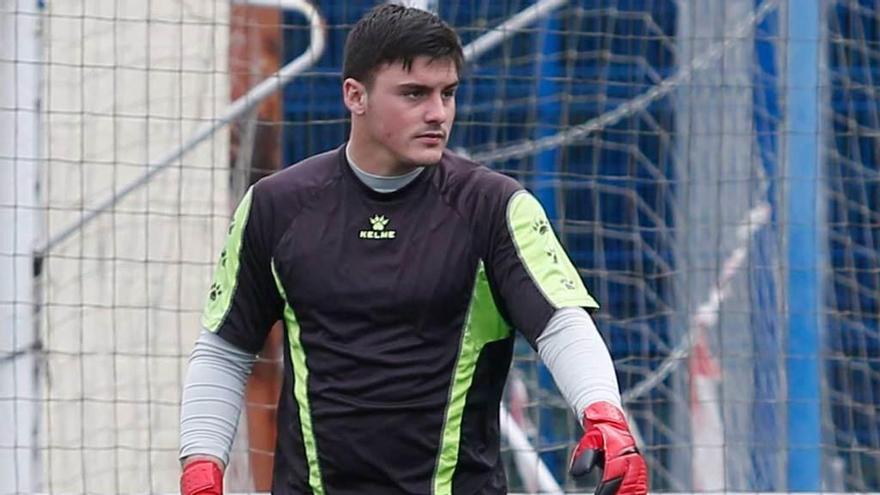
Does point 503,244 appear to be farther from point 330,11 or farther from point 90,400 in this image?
point 330,11

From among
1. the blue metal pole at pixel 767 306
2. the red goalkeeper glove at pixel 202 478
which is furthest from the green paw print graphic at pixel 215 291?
the blue metal pole at pixel 767 306

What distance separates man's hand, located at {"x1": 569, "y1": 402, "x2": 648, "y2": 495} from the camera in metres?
3.81

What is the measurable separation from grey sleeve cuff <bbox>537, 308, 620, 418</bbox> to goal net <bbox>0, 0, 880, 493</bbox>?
2389 mm

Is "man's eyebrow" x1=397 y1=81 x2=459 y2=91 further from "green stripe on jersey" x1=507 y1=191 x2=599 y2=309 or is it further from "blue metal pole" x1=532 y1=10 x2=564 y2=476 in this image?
"blue metal pole" x1=532 y1=10 x2=564 y2=476

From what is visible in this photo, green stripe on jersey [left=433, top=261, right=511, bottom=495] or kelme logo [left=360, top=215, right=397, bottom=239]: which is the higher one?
kelme logo [left=360, top=215, right=397, bottom=239]

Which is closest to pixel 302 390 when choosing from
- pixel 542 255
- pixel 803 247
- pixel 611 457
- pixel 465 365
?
pixel 465 365

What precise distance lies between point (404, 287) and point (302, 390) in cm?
32

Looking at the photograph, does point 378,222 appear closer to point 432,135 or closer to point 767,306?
point 432,135

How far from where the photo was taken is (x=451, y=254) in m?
4.16

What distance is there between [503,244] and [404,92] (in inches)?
14.8

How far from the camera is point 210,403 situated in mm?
4375

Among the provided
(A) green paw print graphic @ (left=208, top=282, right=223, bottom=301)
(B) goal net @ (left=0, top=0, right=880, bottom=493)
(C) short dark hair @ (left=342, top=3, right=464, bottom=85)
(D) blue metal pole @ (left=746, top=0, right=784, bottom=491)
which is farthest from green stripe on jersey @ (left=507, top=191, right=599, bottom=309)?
(D) blue metal pole @ (left=746, top=0, right=784, bottom=491)

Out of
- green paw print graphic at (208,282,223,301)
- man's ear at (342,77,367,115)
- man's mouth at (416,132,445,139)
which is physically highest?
man's ear at (342,77,367,115)

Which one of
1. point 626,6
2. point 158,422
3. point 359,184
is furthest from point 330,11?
point 359,184
